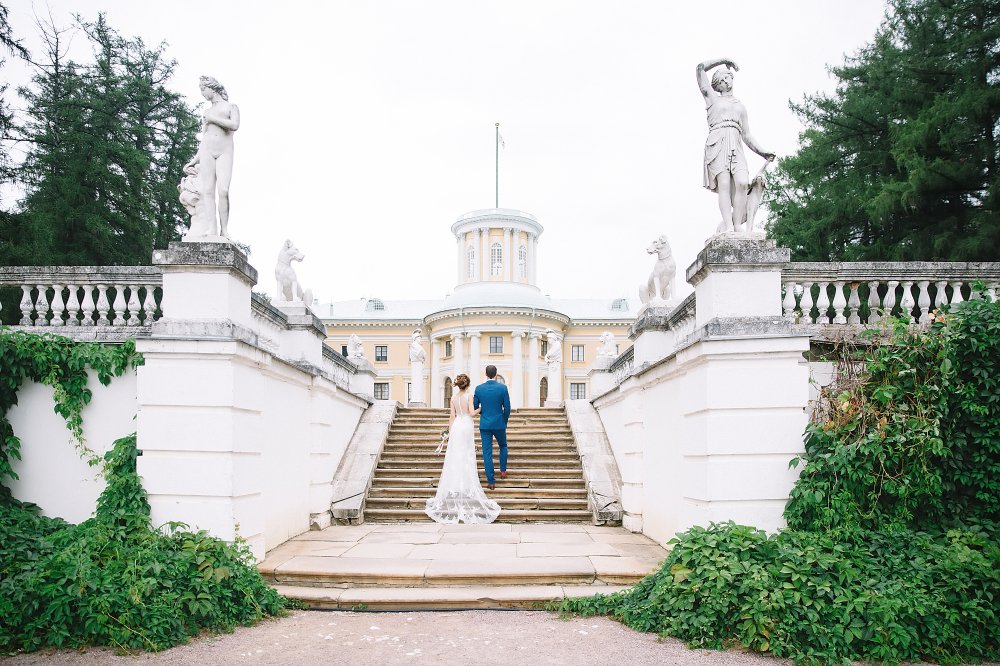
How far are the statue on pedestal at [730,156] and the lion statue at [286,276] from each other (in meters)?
6.64

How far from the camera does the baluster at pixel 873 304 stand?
25.1 ft

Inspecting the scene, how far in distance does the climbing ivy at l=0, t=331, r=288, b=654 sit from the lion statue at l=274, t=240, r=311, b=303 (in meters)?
3.94

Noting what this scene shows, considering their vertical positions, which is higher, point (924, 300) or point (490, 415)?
point (924, 300)

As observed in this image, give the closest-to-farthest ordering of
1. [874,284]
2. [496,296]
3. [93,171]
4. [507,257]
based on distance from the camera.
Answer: [874,284] < [93,171] < [496,296] < [507,257]

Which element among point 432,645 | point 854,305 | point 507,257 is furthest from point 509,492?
point 507,257

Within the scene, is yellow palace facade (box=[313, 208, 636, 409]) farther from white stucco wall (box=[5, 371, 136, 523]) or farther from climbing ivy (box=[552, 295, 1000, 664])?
climbing ivy (box=[552, 295, 1000, 664])

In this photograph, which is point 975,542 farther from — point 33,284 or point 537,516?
point 33,284

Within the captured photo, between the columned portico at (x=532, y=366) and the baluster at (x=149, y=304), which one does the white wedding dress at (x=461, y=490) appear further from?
the columned portico at (x=532, y=366)

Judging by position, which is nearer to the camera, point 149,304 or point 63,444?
point 63,444

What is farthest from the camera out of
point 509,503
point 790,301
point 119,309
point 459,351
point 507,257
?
point 507,257

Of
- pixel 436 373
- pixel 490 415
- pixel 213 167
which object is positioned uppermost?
pixel 213 167

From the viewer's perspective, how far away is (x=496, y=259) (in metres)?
53.8

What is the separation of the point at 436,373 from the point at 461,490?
42.2m

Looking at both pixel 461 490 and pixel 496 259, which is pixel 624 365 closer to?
pixel 461 490
